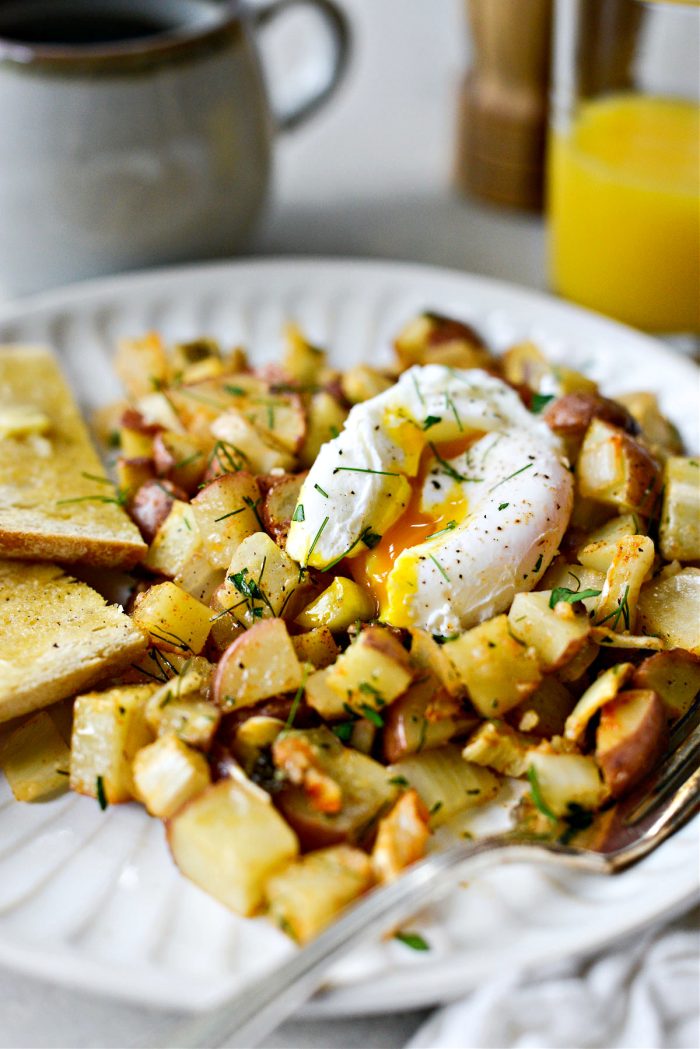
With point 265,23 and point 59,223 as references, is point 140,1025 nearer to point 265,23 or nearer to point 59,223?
point 59,223

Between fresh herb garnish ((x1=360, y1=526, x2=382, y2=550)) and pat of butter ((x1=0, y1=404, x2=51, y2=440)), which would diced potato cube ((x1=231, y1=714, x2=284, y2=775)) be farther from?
pat of butter ((x1=0, y1=404, x2=51, y2=440))

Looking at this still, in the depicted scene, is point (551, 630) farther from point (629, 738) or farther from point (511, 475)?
point (511, 475)

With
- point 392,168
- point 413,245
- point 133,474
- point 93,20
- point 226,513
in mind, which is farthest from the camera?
point 392,168

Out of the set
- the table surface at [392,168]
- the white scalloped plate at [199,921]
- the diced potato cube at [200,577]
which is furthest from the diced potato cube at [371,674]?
the table surface at [392,168]

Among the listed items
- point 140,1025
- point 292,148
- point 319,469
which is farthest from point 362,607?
point 292,148

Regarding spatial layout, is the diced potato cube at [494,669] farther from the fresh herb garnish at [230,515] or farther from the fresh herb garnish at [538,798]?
the fresh herb garnish at [230,515]

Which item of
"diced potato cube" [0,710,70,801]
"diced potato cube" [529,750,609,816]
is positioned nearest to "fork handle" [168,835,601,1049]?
"diced potato cube" [529,750,609,816]

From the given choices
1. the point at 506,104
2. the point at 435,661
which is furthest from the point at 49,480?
the point at 506,104
